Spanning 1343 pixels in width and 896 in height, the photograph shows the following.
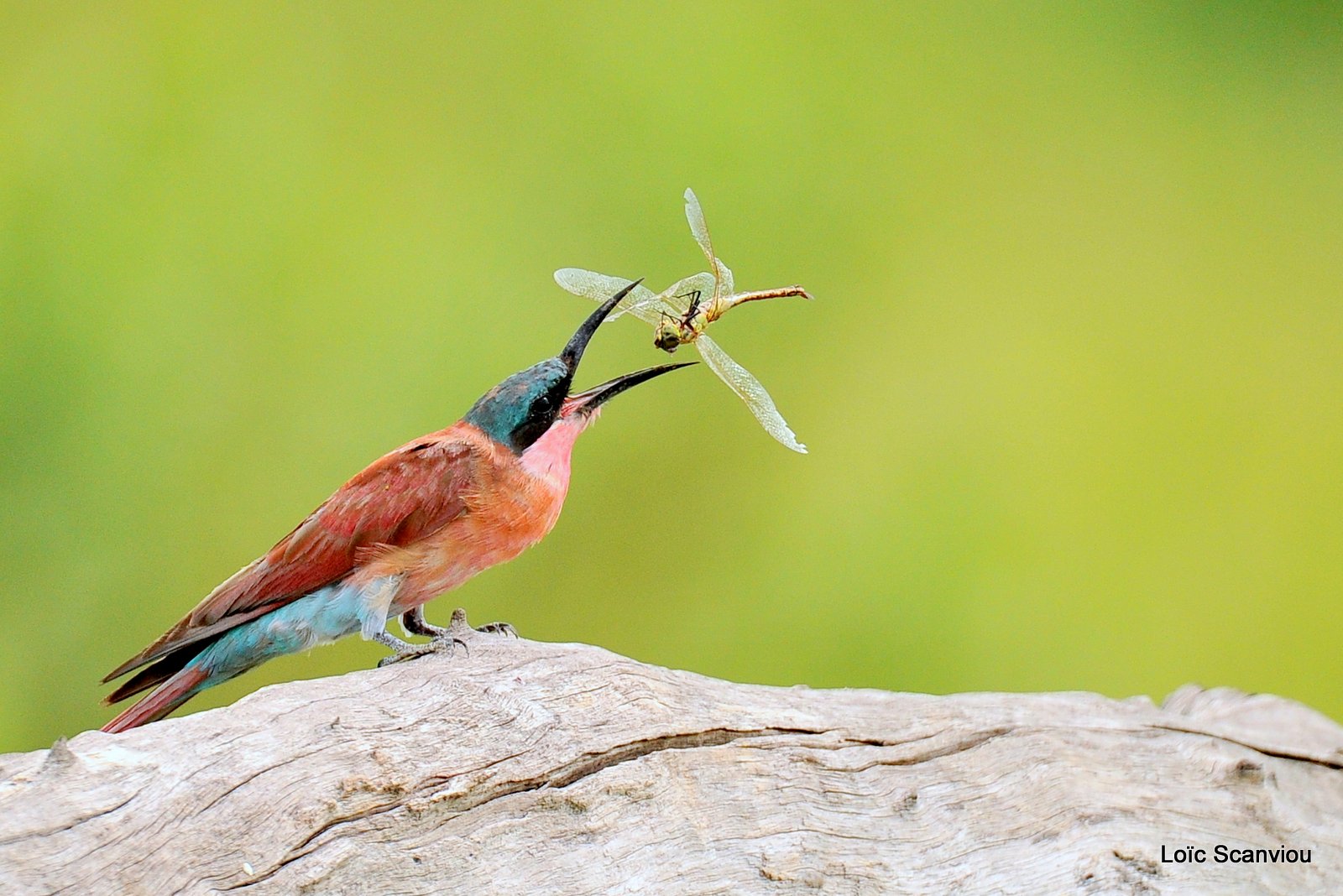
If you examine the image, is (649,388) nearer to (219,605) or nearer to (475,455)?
(475,455)

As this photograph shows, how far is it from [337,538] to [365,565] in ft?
0.21

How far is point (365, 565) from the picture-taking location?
194 cm

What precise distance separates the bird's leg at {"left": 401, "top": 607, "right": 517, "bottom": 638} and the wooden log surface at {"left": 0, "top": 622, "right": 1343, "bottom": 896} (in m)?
0.05

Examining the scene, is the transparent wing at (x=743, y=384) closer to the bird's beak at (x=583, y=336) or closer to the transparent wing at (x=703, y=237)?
the transparent wing at (x=703, y=237)

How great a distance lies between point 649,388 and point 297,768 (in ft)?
5.46

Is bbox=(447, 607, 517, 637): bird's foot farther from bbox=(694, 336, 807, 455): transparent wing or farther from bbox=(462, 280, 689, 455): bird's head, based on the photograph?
bbox=(694, 336, 807, 455): transparent wing

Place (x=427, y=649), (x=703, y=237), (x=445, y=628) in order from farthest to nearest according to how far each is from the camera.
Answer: (x=703, y=237) < (x=445, y=628) < (x=427, y=649)

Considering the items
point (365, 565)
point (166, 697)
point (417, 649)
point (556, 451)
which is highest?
point (556, 451)

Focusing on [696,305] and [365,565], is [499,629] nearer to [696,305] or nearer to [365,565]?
[365,565]

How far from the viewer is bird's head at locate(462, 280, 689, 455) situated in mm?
2082

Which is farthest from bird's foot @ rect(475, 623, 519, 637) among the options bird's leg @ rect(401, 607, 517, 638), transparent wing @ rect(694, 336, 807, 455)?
transparent wing @ rect(694, 336, 807, 455)

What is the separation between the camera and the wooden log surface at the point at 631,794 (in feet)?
4.94

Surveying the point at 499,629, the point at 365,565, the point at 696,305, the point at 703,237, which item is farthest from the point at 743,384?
the point at 365,565

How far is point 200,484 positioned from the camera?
2.85m
